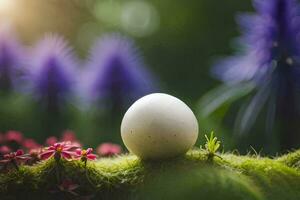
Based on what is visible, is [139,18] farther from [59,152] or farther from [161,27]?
[59,152]

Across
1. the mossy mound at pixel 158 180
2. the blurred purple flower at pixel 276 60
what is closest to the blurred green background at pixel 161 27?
the blurred purple flower at pixel 276 60

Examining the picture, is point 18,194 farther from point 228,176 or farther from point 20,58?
point 20,58

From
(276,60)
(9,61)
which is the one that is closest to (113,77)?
(9,61)

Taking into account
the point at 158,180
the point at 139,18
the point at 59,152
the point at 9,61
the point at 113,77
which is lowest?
the point at 158,180

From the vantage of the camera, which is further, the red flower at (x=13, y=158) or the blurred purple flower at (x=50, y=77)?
the blurred purple flower at (x=50, y=77)

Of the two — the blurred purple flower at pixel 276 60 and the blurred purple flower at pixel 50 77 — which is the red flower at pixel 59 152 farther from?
the blurred purple flower at pixel 50 77

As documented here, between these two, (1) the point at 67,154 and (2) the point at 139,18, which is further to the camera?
(2) the point at 139,18
